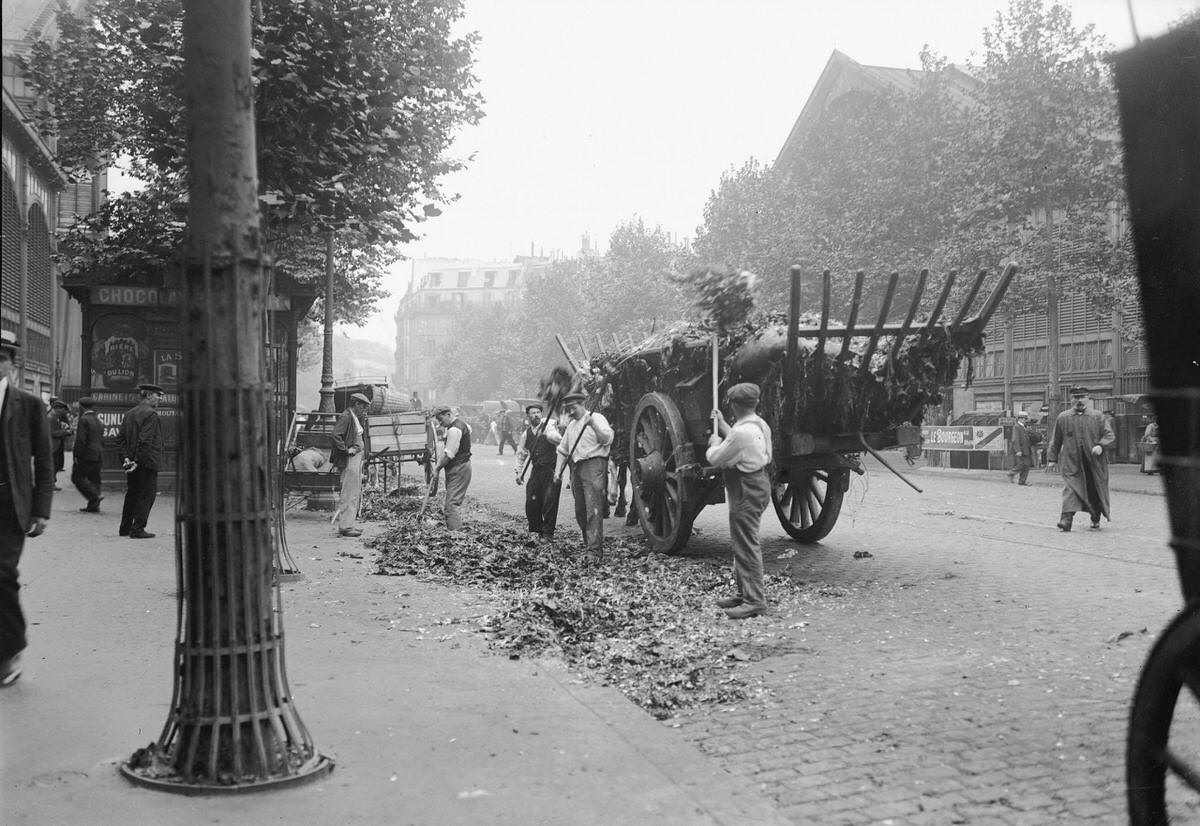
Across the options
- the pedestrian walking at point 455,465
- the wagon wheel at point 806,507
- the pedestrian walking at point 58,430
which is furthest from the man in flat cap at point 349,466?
the pedestrian walking at point 58,430

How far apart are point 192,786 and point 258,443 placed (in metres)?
1.27

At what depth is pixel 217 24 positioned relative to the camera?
13.4 feet

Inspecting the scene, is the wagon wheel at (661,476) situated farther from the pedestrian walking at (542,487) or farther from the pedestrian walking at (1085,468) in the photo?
the pedestrian walking at (1085,468)

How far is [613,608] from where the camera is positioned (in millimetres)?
7723

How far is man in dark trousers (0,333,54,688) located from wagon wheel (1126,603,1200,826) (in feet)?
16.8

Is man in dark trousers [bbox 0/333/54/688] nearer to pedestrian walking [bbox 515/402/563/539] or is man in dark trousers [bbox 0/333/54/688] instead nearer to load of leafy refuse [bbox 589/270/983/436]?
load of leafy refuse [bbox 589/270/983/436]

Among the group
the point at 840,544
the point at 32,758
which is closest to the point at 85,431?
the point at 840,544

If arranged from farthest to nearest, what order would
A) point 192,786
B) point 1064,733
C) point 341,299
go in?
point 341,299, point 1064,733, point 192,786

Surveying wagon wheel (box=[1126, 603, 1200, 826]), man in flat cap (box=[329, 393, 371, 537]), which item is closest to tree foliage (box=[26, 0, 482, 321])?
man in flat cap (box=[329, 393, 371, 537])

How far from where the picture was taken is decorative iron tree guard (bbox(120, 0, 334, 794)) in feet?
13.0

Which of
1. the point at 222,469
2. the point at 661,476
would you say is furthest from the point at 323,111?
the point at 222,469

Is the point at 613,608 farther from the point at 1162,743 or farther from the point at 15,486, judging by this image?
the point at 1162,743

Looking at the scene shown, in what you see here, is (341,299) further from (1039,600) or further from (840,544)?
(1039,600)

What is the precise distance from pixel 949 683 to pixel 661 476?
15.6 ft
